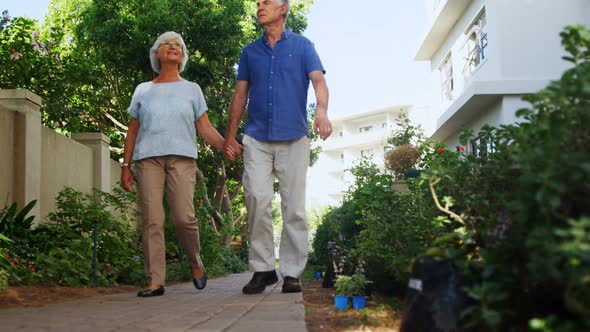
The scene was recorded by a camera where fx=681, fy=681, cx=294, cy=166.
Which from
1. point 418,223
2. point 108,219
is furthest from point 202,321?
point 108,219

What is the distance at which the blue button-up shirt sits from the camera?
17.5 feet

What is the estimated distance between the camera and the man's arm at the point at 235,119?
5.60m

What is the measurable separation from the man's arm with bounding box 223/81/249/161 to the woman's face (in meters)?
0.60

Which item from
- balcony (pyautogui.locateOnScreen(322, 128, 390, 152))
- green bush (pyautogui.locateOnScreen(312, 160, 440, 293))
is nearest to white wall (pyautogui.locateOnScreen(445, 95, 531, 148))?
green bush (pyautogui.locateOnScreen(312, 160, 440, 293))

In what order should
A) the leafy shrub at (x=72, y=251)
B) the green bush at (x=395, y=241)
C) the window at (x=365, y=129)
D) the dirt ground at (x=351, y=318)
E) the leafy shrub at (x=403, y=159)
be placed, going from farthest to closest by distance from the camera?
→ the window at (x=365, y=129) < the leafy shrub at (x=403, y=159) < the leafy shrub at (x=72, y=251) < the green bush at (x=395, y=241) < the dirt ground at (x=351, y=318)

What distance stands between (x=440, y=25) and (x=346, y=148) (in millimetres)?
51870

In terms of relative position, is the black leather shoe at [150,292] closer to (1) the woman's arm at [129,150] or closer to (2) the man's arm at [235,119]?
(1) the woman's arm at [129,150]

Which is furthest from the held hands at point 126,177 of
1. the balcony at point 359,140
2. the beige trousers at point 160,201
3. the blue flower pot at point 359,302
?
the balcony at point 359,140

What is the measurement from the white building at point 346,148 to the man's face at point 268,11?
5439 centimetres

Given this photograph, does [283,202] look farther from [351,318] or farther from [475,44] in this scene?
[475,44]

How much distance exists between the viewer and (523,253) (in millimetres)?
2057

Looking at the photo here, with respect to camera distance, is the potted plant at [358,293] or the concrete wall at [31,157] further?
the concrete wall at [31,157]

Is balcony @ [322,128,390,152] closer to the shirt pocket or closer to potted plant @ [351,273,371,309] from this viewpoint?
the shirt pocket

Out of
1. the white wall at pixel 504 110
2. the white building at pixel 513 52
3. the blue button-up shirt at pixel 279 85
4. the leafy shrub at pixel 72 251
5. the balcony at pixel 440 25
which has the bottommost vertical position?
the leafy shrub at pixel 72 251
